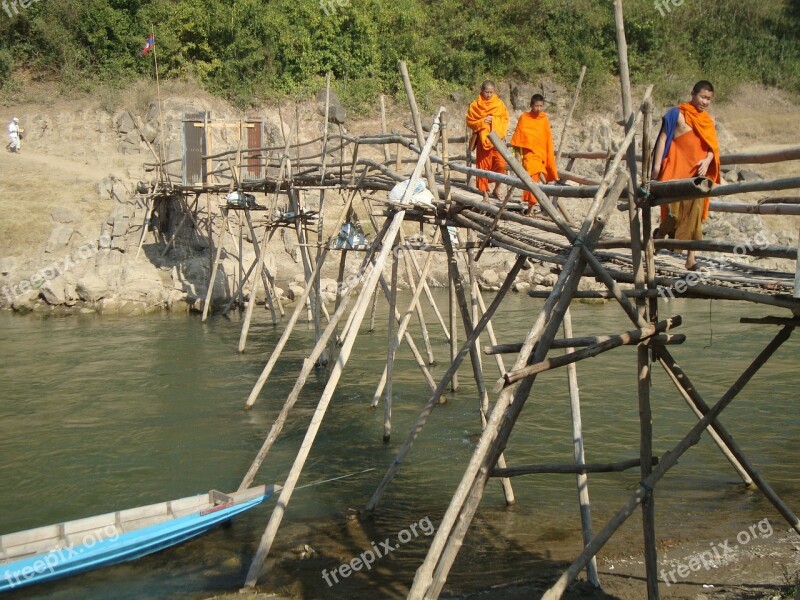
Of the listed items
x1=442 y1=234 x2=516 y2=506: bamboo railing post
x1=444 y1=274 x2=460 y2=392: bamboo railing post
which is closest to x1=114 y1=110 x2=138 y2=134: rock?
x1=444 y1=274 x2=460 y2=392: bamboo railing post

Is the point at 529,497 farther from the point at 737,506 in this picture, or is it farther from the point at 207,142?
the point at 207,142

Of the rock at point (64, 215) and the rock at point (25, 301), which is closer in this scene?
the rock at point (25, 301)

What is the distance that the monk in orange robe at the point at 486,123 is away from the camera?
26.2 feet

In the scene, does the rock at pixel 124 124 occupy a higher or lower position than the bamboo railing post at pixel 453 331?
higher

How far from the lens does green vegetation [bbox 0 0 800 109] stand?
79.1 ft

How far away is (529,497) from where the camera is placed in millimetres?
6883

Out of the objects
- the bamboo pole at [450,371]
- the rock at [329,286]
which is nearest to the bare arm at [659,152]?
the bamboo pole at [450,371]

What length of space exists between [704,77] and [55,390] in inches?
987

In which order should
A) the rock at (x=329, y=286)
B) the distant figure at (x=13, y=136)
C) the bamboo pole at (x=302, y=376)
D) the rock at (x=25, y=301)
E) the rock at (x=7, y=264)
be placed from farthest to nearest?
the distant figure at (x=13, y=136), the rock at (x=329, y=286), the rock at (x=7, y=264), the rock at (x=25, y=301), the bamboo pole at (x=302, y=376)

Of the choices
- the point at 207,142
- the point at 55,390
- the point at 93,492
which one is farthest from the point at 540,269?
the point at 93,492

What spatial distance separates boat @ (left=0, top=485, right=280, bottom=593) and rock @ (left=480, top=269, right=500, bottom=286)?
42.9ft

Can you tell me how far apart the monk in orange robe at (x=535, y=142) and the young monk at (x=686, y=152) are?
2.12m

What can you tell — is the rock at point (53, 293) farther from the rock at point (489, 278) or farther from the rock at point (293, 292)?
the rock at point (489, 278)

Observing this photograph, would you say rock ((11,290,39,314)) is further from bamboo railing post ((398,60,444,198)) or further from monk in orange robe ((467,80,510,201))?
bamboo railing post ((398,60,444,198))
